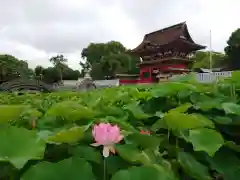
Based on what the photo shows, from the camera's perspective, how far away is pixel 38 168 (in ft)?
1.26

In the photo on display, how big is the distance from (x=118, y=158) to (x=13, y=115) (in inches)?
7.6

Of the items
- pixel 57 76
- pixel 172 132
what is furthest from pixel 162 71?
pixel 172 132

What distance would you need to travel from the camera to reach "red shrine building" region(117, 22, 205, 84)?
18.9 meters

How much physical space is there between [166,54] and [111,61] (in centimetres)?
1081

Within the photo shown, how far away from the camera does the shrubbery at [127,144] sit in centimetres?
39

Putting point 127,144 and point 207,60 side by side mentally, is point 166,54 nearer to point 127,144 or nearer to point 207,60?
point 207,60

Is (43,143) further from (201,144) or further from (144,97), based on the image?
(144,97)

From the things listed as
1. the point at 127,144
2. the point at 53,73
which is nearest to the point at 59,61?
the point at 53,73

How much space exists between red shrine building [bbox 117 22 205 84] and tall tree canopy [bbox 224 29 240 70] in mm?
4295

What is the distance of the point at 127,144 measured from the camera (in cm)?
48

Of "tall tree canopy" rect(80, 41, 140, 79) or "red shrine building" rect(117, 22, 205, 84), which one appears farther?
"tall tree canopy" rect(80, 41, 140, 79)

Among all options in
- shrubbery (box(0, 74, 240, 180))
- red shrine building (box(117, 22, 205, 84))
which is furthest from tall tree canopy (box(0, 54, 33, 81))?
shrubbery (box(0, 74, 240, 180))

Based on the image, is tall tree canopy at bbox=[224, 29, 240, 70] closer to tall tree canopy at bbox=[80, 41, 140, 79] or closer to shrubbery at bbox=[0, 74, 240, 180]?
tall tree canopy at bbox=[80, 41, 140, 79]

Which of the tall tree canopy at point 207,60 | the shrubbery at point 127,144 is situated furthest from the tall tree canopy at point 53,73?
the shrubbery at point 127,144
